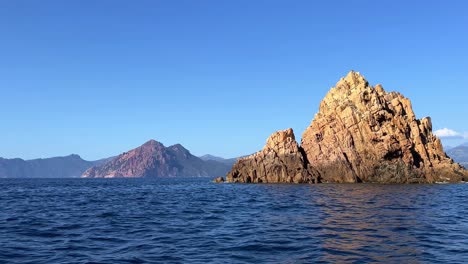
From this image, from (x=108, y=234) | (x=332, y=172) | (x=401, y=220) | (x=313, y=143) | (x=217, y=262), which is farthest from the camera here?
(x=313, y=143)

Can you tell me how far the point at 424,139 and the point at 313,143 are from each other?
34.5 metres

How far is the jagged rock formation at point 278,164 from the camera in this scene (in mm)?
112188

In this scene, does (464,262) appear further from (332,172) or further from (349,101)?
(349,101)

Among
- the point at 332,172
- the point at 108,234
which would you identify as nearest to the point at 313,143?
the point at 332,172

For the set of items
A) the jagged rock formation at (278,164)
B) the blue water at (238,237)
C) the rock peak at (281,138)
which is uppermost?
the rock peak at (281,138)

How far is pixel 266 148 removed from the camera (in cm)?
12281

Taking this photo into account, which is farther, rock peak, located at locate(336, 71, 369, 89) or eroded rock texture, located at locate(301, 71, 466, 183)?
rock peak, located at locate(336, 71, 369, 89)

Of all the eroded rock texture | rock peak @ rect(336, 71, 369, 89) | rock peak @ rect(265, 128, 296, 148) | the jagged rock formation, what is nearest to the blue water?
the eroded rock texture

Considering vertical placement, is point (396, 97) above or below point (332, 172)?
above

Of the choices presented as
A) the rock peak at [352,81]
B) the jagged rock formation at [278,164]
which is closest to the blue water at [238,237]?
the jagged rock formation at [278,164]

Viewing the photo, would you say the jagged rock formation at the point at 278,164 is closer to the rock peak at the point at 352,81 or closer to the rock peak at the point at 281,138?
the rock peak at the point at 281,138

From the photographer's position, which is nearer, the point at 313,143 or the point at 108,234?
the point at 108,234

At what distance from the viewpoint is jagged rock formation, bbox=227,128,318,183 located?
368 feet

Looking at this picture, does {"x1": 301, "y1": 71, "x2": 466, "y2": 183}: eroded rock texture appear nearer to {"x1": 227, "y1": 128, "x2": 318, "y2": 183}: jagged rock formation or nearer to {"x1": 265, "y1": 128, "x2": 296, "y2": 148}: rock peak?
{"x1": 265, "y1": 128, "x2": 296, "y2": 148}: rock peak
